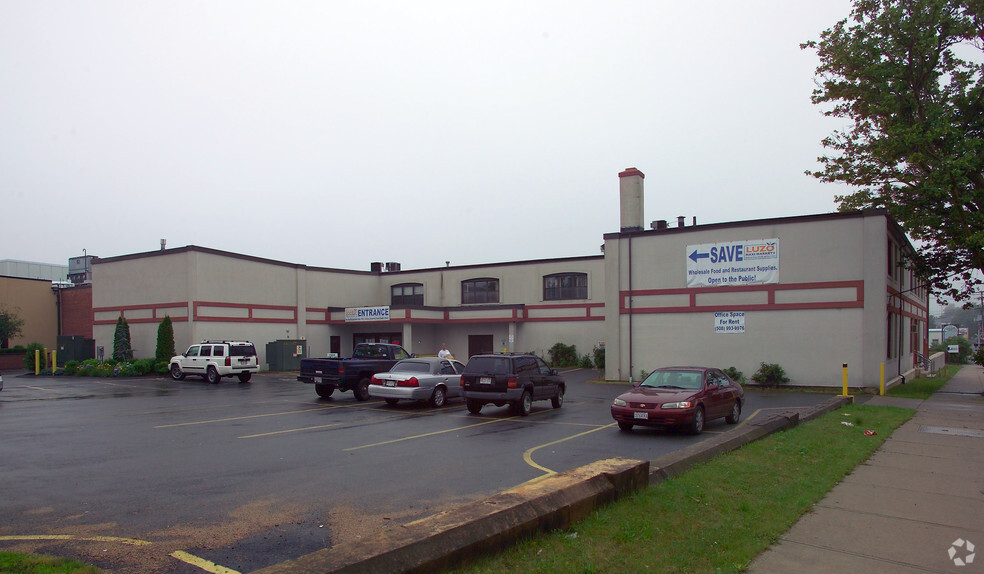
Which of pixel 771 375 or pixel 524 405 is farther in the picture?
pixel 771 375

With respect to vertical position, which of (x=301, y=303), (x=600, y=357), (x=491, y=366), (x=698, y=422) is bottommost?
(x=600, y=357)

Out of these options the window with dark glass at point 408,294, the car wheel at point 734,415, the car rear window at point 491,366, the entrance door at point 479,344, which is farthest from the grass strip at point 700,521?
the window with dark glass at point 408,294

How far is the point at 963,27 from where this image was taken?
21625mm

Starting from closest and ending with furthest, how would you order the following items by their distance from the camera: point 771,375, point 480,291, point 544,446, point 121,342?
1. point 544,446
2. point 771,375
3. point 121,342
4. point 480,291

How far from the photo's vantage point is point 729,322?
2716cm

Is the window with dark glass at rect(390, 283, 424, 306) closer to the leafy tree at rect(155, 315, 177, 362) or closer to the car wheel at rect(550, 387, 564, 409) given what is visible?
the leafy tree at rect(155, 315, 177, 362)

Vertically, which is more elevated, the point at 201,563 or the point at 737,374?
the point at 201,563

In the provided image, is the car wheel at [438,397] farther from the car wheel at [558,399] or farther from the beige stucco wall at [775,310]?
the beige stucco wall at [775,310]

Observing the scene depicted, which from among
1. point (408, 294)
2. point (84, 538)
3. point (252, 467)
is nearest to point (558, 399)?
point (252, 467)

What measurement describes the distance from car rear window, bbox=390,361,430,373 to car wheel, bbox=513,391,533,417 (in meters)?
3.39

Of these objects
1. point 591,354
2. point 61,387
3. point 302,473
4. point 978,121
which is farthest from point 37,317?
point 978,121

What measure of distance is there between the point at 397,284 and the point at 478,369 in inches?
1217

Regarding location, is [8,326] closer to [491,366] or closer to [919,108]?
[491,366]

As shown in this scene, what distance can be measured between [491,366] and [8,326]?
44.5 m
